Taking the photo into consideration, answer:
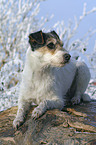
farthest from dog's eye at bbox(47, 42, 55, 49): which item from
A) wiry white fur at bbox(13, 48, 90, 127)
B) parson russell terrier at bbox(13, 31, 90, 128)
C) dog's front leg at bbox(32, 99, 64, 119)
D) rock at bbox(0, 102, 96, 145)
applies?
rock at bbox(0, 102, 96, 145)

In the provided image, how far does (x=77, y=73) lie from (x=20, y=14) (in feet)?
21.3

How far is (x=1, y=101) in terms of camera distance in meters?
5.36

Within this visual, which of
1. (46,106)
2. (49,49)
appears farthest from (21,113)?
(49,49)

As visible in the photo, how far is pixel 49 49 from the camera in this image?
2.48 metres

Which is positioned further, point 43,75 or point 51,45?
point 43,75

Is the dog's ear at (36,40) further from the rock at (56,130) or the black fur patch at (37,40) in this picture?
the rock at (56,130)

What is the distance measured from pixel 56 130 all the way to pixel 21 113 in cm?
70

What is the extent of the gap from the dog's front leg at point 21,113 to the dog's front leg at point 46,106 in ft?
0.86

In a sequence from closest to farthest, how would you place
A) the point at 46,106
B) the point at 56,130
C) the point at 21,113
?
the point at 56,130 → the point at 46,106 → the point at 21,113

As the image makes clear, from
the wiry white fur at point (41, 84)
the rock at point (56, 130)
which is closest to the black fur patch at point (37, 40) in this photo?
the wiry white fur at point (41, 84)

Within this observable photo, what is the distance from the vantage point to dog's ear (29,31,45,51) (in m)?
2.53

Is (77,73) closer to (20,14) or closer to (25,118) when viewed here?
(25,118)

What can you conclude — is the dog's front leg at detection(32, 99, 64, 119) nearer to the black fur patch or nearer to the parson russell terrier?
the parson russell terrier

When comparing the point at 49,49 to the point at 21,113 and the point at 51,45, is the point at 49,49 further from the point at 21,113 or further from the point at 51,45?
the point at 21,113
